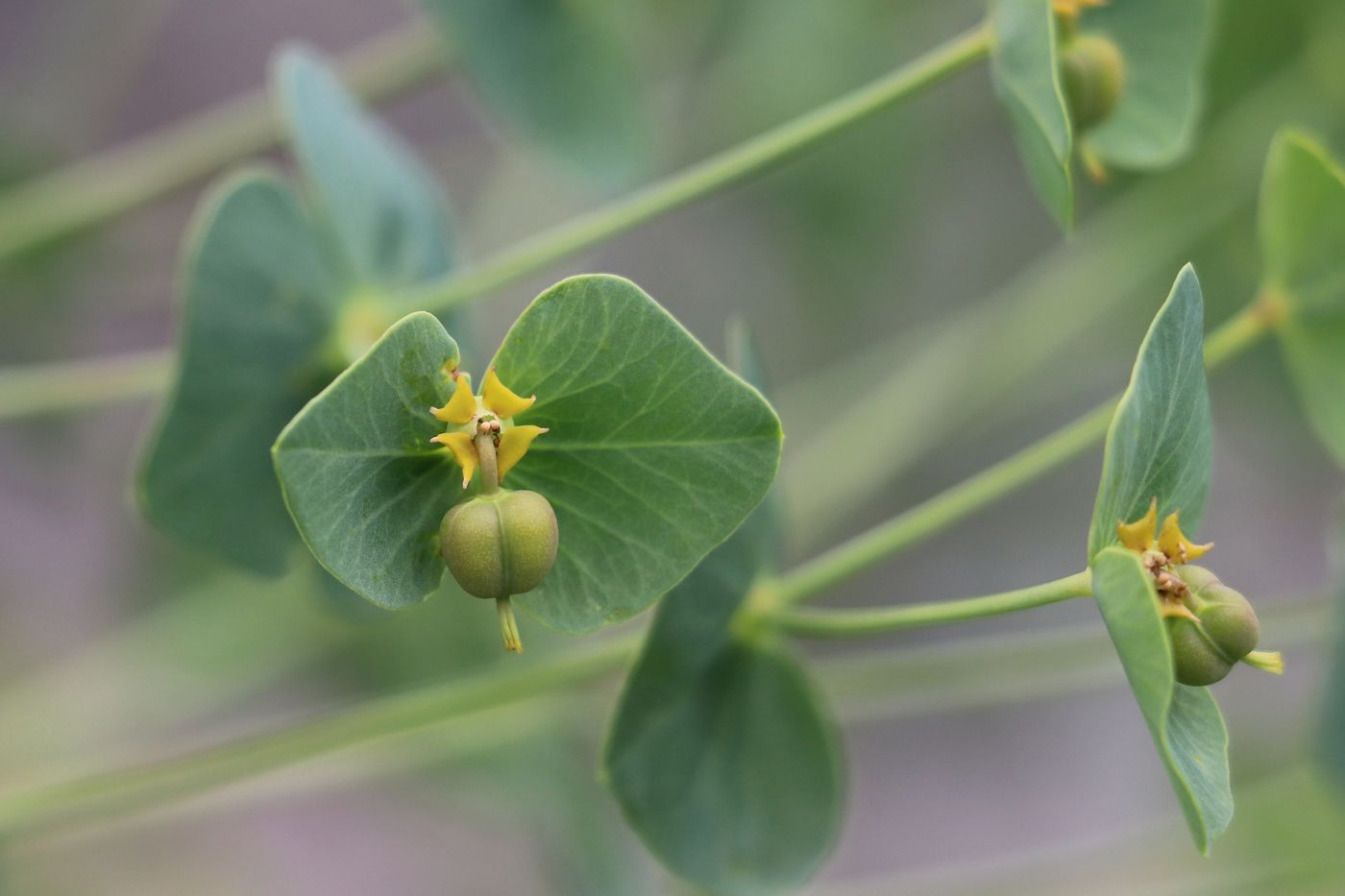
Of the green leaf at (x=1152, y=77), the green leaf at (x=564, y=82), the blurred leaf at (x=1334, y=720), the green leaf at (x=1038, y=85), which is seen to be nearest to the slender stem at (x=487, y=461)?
the green leaf at (x=1038, y=85)

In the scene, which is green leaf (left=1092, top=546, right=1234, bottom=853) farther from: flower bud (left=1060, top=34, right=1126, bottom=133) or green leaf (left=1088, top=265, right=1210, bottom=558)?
flower bud (left=1060, top=34, right=1126, bottom=133)

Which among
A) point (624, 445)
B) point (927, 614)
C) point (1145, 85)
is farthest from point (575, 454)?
point (1145, 85)

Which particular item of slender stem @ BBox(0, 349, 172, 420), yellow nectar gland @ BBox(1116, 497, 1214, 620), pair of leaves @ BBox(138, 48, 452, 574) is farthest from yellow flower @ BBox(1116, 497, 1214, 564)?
slender stem @ BBox(0, 349, 172, 420)

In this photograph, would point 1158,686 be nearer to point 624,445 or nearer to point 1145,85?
point 624,445

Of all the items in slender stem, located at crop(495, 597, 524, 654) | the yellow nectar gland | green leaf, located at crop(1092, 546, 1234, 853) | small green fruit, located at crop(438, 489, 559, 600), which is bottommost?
green leaf, located at crop(1092, 546, 1234, 853)

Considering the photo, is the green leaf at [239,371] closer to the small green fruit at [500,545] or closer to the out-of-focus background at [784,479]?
the out-of-focus background at [784,479]

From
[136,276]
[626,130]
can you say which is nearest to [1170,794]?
[626,130]
